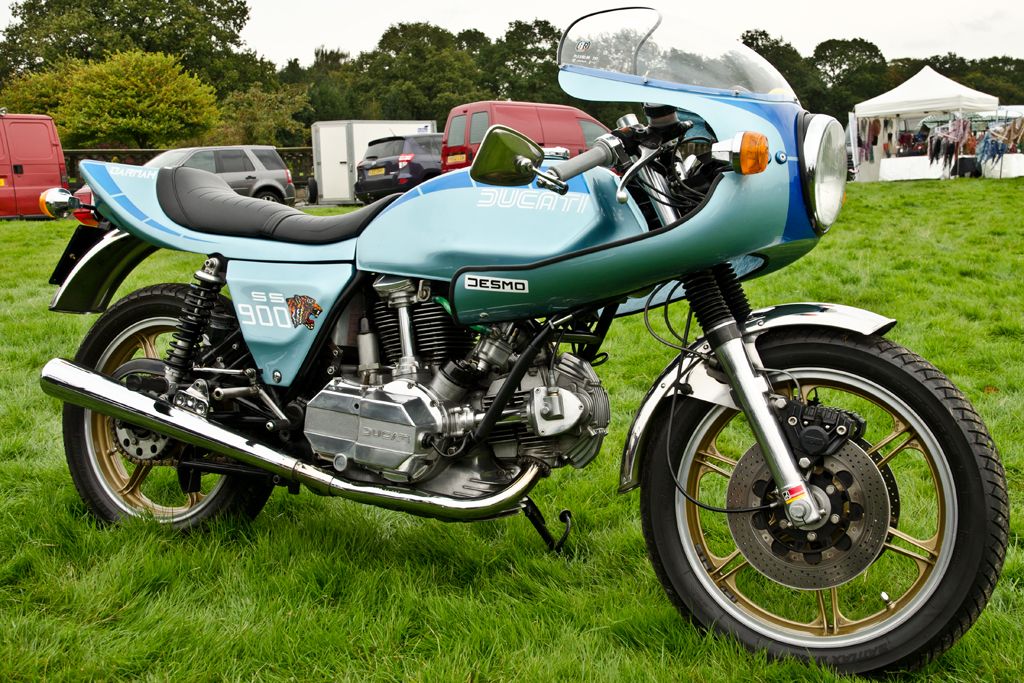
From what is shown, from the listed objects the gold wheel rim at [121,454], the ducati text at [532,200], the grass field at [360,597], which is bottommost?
the grass field at [360,597]

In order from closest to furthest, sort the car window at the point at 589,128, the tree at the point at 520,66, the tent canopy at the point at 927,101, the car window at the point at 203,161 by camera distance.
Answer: the car window at the point at 203,161
the car window at the point at 589,128
the tent canopy at the point at 927,101
the tree at the point at 520,66

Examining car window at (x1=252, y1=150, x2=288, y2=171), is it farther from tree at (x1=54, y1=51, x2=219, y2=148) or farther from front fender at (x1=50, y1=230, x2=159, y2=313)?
front fender at (x1=50, y1=230, x2=159, y2=313)

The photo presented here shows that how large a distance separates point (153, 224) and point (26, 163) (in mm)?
17085

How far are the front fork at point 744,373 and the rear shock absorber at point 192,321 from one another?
1638 mm

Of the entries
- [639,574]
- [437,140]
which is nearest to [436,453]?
[639,574]

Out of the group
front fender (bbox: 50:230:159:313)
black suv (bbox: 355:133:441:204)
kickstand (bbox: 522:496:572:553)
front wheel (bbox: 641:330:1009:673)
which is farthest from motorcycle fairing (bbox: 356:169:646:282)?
black suv (bbox: 355:133:441:204)

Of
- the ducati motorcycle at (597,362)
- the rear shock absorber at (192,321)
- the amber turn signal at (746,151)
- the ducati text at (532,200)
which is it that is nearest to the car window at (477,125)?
the ducati motorcycle at (597,362)

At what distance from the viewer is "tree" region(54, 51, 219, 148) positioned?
3212cm

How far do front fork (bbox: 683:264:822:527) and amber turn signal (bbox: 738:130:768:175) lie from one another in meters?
0.38

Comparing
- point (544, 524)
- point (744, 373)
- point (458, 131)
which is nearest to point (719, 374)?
point (744, 373)

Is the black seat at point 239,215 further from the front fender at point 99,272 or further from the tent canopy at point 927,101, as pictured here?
the tent canopy at point 927,101

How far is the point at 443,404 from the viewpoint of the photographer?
8.92ft

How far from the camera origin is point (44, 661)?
242 cm

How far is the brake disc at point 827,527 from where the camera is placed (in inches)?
88.6
